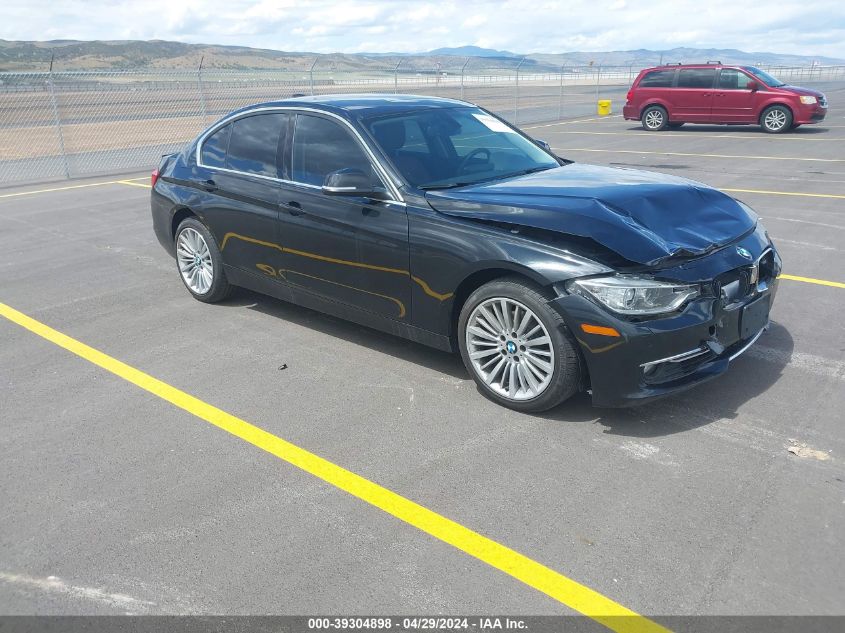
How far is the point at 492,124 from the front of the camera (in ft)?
19.5

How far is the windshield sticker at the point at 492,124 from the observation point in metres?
5.90

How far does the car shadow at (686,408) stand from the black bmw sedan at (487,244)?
0.24 meters

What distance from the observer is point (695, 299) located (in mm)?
4129

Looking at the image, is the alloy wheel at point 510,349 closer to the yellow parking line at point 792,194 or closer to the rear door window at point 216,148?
the rear door window at point 216,148

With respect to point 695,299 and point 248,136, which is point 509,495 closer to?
point 695,299

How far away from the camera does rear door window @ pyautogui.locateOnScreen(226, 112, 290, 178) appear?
5.73 m

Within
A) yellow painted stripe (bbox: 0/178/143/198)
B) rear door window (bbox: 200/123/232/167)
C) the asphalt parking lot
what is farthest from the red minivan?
rear door window (bbox: 200/123/232/167)

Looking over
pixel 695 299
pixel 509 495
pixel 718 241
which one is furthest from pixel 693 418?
pixel 509 495

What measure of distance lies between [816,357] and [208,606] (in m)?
4.13

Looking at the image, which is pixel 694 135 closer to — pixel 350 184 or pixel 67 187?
pixel 67 187

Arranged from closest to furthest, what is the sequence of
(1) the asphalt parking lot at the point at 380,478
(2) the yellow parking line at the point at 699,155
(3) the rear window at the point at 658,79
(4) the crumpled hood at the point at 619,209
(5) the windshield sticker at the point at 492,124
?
(1) the asphalt parking lot at the point at 380,478, (4) the crumpled hood at the point at 619,209, (5) the windshield sticker at the point at 492,124, (2) the yellow parking line at the point at 699,155, (3) the rear window at the point at 658,79

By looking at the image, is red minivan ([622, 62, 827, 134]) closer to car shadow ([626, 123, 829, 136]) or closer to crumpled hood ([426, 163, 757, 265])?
car shadow ([626, 123, 829, 136])

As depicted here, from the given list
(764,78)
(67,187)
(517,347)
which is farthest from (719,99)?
(517,347)

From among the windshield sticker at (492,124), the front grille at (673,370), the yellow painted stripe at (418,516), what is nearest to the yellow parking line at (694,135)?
the windshield sticker at (492,124)
